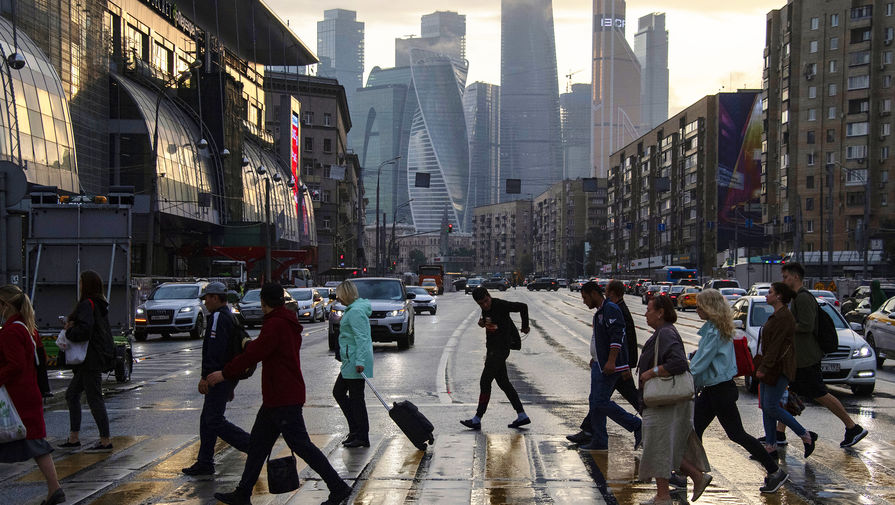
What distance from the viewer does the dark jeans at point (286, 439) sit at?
7.00 meters

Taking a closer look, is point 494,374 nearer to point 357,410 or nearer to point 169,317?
point 357,410

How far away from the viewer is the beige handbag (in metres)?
7.03

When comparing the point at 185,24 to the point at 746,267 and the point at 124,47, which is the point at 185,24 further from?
the point at 746,267

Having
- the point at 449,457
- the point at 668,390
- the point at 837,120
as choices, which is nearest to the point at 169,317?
the point at 449,457

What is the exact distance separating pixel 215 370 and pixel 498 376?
369 cm

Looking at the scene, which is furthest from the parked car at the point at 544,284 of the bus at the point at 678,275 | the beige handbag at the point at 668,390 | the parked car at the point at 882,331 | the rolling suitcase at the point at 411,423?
the beige handbag at the point at 668,390

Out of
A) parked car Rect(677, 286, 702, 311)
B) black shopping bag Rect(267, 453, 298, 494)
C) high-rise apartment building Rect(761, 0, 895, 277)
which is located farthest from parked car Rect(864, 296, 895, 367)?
high-rise apartment building Rect(761, 0, 895, 277)

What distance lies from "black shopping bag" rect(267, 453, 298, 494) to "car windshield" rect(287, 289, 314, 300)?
3406 cm

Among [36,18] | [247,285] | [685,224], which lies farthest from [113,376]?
[685,224]

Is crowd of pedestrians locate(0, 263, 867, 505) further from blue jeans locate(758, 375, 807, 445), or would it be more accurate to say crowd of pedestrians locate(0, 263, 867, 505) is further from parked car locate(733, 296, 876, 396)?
parked car locate(733, 296, 876, 396)

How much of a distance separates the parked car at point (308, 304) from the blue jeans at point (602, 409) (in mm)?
31075

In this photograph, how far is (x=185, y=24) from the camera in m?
69.7

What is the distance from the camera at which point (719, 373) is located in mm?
7703

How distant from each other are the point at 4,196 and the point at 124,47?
148 ft
